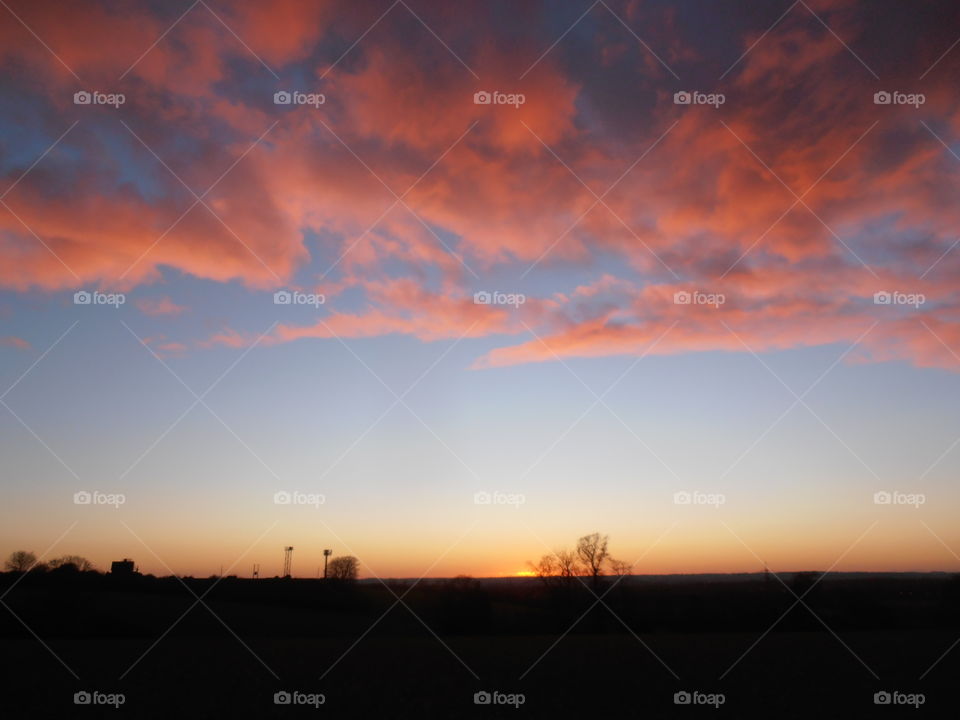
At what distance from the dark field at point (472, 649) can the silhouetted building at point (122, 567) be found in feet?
6.06

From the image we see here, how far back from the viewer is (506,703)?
16922 mm

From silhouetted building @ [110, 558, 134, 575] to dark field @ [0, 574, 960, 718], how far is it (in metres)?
1.85

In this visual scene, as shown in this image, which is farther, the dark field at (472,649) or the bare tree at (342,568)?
the bare tree at (342,568)

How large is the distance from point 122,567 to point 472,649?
41.0 m

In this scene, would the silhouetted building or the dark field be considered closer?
the dark field

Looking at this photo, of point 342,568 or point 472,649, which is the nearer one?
point 472,649

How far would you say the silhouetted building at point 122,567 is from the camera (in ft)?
176

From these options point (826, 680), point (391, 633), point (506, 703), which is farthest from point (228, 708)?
point (391, 633)

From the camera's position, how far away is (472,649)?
28.0 meters

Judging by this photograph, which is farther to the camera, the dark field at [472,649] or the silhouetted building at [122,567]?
the silhouetted building at [122,567]

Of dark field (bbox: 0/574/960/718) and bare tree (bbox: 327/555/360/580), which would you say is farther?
bare tree (bbox: 327/555/360/580)

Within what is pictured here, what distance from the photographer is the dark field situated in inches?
667

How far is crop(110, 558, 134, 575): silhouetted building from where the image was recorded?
53750 millimetres

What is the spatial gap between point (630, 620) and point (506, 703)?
2711 cm
